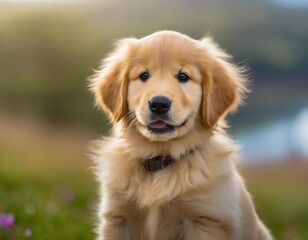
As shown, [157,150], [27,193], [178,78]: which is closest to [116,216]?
[157,150]

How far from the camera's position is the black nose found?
387cm

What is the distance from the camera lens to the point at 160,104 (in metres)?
3.87

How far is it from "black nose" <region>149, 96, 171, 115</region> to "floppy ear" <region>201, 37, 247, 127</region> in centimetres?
33

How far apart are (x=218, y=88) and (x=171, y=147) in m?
0.45

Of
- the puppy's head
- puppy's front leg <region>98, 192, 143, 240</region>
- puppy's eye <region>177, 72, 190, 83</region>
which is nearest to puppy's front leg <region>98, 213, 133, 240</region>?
puppy's front leg <region>98, 192, 143, 240</region>

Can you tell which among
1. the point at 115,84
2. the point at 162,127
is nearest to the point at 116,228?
the point at 162,127

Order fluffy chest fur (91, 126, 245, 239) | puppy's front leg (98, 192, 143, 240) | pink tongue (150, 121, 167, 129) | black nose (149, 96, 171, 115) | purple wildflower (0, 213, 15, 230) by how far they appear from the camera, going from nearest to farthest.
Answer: black nose (149, 96, 171, 115)
pink tongue (150, 121, 167, 129)
fluffy chest fur (91, 126, 245, 239)
puppy's front leg (98, 192, 143, 240)
purple wildflower (0, 213, 15, 230)

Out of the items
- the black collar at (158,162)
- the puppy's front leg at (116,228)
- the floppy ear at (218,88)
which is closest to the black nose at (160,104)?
the floppy ear at (218,88)

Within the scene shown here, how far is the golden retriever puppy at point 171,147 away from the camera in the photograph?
13.3ft

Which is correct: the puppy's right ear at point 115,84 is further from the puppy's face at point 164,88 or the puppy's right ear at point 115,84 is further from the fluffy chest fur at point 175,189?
the fluffy chest fur at point 175,189

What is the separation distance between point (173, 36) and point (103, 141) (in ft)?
2.94

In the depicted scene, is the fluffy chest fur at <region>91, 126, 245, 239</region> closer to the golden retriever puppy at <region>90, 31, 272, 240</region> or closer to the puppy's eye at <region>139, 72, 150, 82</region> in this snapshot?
the golden retriever puppy at <region>90, 31, 272, 240</region>

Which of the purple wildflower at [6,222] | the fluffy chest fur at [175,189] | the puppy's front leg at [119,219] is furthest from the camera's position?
the purple wildflower at [6,222]

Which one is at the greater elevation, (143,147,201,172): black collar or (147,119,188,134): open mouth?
(147,119,188,134): open mouth
